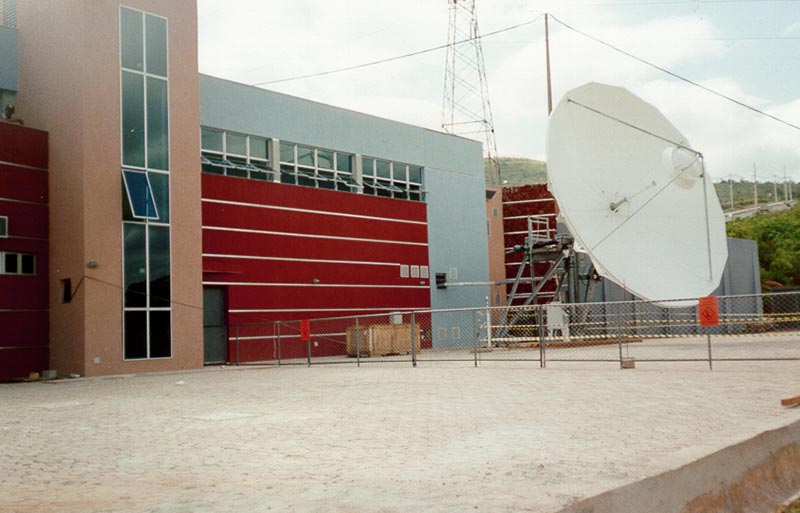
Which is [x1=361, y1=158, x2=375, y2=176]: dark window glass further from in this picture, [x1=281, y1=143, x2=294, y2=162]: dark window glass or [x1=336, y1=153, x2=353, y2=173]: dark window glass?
[x1=281, y1=143, x2=294, y2=162]: dark window glass

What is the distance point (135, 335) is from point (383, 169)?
15.4 metres

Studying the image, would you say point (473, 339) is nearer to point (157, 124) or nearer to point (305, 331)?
point (305, 331)

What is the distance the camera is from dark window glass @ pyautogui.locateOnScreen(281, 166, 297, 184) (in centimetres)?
3083

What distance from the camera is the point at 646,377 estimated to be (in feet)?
48.7

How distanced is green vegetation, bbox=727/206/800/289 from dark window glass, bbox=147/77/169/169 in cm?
5472

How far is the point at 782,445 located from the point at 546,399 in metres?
4.49

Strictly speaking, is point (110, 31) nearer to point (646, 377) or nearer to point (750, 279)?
point (646, 377)

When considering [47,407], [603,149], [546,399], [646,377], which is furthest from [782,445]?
[603,149]

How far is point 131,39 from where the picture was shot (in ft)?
79.6

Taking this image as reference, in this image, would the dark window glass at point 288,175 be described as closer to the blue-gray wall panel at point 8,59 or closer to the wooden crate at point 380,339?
the wooden crate at point 380,339

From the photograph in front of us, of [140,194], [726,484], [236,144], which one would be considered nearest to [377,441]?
[726,484]

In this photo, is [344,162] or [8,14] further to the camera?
[344,162]

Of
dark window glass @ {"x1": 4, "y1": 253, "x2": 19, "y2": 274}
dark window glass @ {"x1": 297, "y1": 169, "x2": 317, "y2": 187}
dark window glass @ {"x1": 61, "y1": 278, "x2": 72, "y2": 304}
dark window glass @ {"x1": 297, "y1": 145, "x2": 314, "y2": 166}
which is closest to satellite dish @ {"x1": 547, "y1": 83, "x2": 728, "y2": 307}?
dark window glass @ {"x1": 297, "y1": 169, "x2": 317, "y2": 187}

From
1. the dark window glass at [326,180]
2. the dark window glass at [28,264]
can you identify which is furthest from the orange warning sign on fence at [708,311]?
the dark window glass at [326,180]
